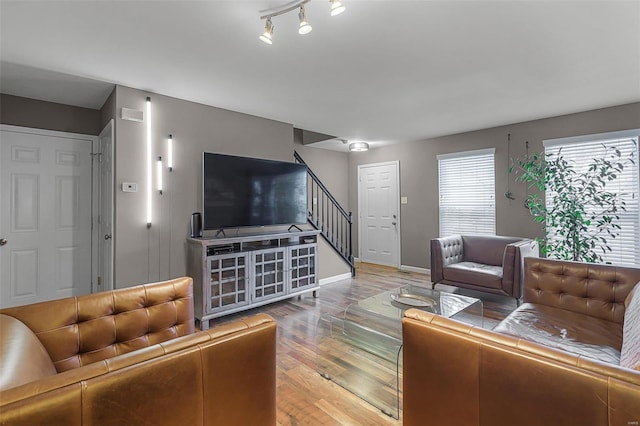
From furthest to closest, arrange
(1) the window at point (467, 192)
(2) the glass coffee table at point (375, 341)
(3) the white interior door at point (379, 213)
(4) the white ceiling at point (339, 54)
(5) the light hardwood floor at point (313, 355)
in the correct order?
(3) the white interior door at point (379, 213) → (1) the window at point (467, 192) → (2) the glass coffee table at point (375, 341) → (4) the white ceiling at point (339, 54) → (5) the light hardwood floor at point (313, 355)

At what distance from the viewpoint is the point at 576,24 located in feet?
6.63

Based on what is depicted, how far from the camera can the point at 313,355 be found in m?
2.52

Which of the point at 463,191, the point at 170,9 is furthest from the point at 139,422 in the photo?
the point at 463,191

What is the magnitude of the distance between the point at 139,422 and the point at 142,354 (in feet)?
0.59

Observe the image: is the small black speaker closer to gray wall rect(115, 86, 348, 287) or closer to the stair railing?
gray wall rect(115, 86, 348, 287)

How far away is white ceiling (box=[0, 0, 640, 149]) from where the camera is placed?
189 centimetres

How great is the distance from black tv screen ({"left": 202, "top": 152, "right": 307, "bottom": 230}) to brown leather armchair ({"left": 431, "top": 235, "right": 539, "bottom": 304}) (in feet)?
6.74

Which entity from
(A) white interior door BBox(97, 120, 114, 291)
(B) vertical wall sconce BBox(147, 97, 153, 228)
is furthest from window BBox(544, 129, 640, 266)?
(A) white interior door BBox(97, 120, 114, 291)

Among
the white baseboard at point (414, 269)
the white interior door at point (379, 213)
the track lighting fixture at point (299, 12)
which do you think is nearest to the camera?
the track lighting fixture at point (299, 12)

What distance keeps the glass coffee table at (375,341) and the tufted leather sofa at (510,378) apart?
639 mm

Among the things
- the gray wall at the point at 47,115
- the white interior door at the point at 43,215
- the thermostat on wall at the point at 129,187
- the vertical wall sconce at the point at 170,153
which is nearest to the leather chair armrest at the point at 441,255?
the vertical wall sconce at the point at 170,153

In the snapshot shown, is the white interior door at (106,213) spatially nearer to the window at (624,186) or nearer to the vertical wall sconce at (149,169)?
the vertical wall sconce at (149,169)

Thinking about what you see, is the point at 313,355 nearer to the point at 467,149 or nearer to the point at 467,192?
the point at 467,192

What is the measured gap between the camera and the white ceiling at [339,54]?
74.4 inches
